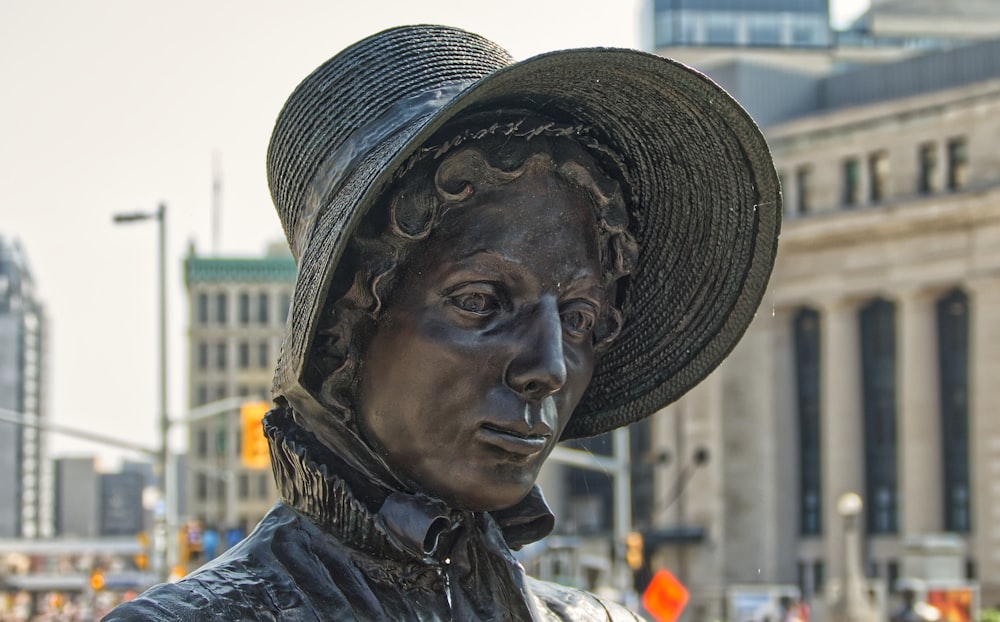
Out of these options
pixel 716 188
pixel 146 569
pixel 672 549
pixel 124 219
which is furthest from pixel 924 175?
pixel 716 188

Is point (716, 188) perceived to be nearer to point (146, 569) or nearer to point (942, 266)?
point (146, 569)

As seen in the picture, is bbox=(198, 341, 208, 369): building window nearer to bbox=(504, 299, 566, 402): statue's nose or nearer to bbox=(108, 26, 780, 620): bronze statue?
bbox=(108, 26, 780, 620): bronze statue

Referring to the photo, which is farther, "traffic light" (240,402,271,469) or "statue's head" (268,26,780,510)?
"traffic light" (240,402,271,469)

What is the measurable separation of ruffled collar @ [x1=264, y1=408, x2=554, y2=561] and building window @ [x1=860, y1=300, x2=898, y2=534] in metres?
71.1

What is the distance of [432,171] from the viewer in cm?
229

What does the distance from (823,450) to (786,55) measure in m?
23.5

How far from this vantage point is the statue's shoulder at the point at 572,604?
2512 millimetres

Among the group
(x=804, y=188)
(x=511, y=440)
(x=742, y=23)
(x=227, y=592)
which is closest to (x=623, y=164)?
(x=511, y=440)

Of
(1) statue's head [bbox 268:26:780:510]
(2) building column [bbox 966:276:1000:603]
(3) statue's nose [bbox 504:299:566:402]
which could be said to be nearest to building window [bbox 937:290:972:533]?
(2) building column [bbox 966:276:1000:603]

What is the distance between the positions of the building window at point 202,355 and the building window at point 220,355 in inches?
28.1

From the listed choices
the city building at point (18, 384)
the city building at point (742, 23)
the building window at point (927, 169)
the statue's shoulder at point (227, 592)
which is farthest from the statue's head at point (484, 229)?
the city building at point (18, 384)

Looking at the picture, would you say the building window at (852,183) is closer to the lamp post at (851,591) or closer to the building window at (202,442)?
the lamp post at (851,591)

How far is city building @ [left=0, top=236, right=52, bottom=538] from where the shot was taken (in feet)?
578

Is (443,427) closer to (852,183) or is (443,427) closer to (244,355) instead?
(852,183)
